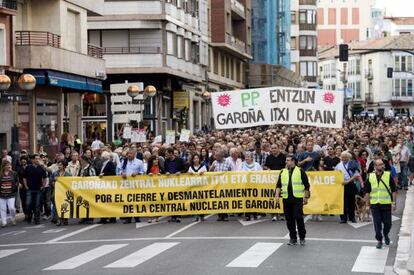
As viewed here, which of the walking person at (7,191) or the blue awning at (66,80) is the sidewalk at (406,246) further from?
the blue awning at (66,80)

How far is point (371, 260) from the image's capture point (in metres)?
17.5

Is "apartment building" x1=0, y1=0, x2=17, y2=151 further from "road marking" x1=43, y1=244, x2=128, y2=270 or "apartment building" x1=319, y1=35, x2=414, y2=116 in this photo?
"apartment building" x1=319, y1=35, x2=414, y2=116

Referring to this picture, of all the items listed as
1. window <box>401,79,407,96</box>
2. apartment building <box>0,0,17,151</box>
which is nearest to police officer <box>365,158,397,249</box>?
apartment building <box>0,0,17,151</box>

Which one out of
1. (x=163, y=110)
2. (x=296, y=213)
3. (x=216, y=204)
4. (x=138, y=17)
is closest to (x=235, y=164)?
(x=216, y=204)

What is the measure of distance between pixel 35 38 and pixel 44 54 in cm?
110

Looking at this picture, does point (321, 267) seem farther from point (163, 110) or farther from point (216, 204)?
point (163, 110)

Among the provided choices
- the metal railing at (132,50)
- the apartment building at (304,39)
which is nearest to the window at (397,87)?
the apartment building at (304,39)

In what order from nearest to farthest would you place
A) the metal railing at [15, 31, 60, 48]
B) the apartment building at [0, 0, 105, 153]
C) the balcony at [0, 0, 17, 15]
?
the balcony at [0, 0, 17, 15] → the apartment building at [0, 0, 105, 153] → the metal railing at [15, 31, 60, 48]

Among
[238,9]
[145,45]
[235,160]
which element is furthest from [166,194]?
[238,9]

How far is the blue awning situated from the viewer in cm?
3812

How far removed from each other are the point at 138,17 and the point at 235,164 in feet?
99.0

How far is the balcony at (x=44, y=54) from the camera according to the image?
3794 cm

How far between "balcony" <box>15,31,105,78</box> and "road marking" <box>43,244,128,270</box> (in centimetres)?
1873

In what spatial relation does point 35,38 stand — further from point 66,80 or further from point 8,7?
point 8,7
